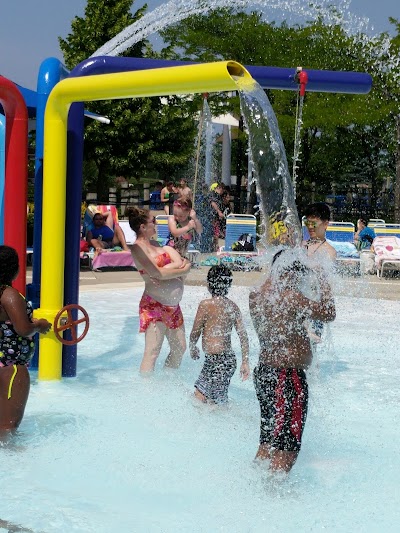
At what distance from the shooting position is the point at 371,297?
11.2m

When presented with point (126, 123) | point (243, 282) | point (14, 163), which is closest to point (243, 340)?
point (14, 163)

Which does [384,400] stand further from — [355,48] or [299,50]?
[299,50]

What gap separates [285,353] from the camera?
3955mm

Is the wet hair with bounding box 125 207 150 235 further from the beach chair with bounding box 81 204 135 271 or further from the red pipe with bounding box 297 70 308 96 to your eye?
the beach chair with bounding box 81 204 135 271

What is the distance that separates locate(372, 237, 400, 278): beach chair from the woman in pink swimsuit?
308 inches

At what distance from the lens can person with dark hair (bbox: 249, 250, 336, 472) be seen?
155 inches

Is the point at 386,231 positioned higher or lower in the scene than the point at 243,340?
higher

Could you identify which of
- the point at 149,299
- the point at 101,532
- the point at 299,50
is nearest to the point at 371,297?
the point at 149,299

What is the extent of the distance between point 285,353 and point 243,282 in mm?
8285

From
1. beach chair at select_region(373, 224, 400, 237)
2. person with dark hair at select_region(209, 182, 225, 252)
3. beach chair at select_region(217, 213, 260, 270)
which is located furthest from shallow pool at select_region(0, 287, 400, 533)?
person with dark hair at select_region(209, 182, 225, 252)

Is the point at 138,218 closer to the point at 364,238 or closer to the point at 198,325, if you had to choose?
the point at 198,325

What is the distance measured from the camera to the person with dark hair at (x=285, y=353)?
3.93 m

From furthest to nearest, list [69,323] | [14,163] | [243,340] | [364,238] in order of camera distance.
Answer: [364,238]
[69,323]
[14,163]
[243,340]

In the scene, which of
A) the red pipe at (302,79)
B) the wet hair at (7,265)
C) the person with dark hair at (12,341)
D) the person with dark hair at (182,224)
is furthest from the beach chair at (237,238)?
the wet hair at (7,265)
